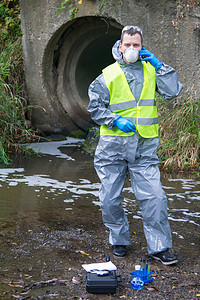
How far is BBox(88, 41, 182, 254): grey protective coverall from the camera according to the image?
346 centimetres

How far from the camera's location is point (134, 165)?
3.54 m

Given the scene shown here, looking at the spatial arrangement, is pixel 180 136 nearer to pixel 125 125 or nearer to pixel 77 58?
pixel 125 125

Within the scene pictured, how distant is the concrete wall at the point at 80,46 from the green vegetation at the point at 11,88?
0.84 feet

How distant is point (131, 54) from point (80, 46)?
571cm

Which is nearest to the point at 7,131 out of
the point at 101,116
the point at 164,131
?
the point at 164,131

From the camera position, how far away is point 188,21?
6.71m

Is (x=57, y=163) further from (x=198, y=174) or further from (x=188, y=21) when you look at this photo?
(x=188, y=21)

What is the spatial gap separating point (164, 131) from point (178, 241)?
2.99 meters

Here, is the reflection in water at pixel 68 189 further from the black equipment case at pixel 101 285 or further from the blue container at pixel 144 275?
the black equipment case at pixel 101 285

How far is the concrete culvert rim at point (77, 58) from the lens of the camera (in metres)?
8.48

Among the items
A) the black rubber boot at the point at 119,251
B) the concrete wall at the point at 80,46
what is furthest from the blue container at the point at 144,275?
the concrete wall at the point at 80,46

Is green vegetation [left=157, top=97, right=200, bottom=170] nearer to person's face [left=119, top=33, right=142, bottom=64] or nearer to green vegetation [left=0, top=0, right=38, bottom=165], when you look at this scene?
green vegetation [left=0, top=0, right=38, bottom=165]

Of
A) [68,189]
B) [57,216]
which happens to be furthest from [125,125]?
[68,189]

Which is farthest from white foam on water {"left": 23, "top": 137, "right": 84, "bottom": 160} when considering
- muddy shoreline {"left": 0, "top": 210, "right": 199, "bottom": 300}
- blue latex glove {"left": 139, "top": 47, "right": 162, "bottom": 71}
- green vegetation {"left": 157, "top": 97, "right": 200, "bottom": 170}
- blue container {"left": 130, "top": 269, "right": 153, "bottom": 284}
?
blue container {"left": 130, "top": 269, "right": 153, "bottom": 284}
